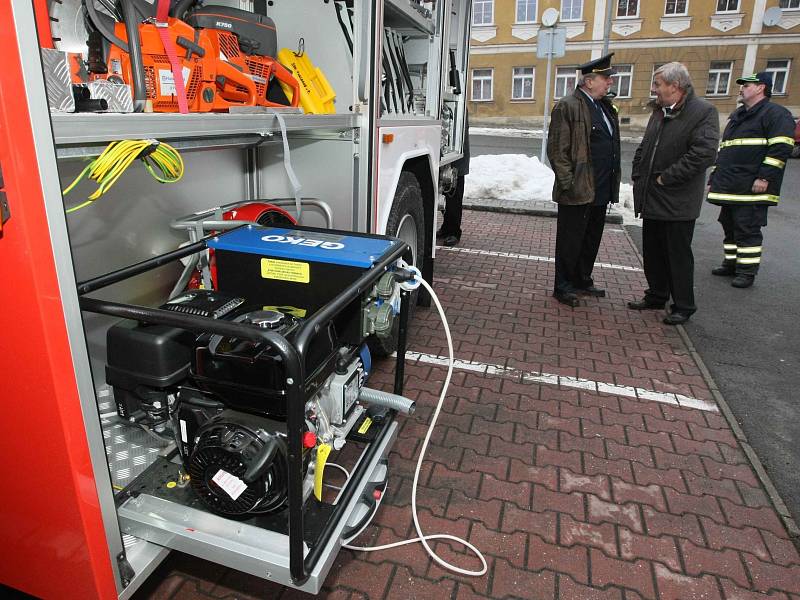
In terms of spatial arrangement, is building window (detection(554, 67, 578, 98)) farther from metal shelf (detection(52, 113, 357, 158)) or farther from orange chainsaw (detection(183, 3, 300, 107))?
metal shelf (detection(52, 113, 357, 158))

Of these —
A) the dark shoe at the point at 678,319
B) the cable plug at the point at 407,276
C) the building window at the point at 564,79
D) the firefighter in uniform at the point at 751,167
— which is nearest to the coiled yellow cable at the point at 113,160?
the cable plug at the point at 407,276

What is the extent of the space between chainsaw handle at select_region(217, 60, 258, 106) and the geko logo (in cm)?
62

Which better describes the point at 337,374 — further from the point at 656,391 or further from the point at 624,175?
the point at 624,175

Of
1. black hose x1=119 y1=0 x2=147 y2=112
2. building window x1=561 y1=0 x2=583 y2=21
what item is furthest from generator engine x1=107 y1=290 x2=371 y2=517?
building window x1=561 y1=0 x2=583 y2=21

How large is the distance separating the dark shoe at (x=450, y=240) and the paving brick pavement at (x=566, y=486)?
8.76 feet

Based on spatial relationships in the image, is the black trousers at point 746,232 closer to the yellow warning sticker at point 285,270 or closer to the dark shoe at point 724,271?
the dark shoe at point 724,271

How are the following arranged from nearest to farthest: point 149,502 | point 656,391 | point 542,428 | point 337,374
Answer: point 149,502, point 337,374, point 542,428, point 656,391

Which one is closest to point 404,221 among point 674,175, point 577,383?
point 577,383

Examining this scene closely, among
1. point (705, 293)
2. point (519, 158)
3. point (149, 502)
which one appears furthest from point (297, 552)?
point (519, 158)

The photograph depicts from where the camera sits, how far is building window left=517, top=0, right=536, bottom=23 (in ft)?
97.3

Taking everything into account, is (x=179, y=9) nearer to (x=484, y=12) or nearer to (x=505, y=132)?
(x=505, y=132)

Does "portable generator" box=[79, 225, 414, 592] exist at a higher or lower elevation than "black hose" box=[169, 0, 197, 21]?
lower

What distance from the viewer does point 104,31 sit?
200 centimetres

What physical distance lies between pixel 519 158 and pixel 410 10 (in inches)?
340
